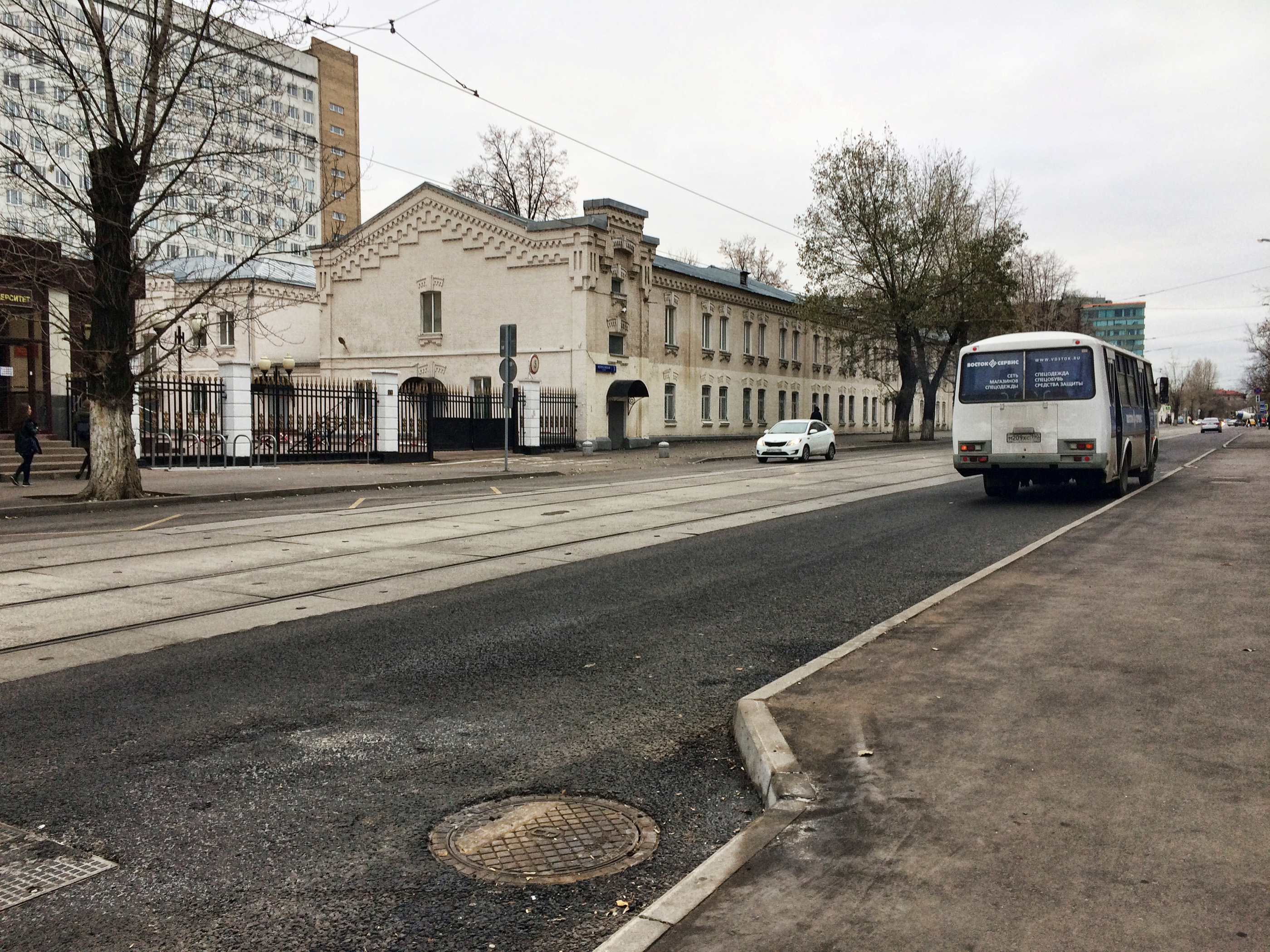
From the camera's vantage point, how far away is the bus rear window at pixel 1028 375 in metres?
16.6

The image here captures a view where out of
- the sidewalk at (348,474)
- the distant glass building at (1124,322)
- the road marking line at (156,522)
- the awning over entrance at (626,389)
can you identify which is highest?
the distant glass building at (1124,322)

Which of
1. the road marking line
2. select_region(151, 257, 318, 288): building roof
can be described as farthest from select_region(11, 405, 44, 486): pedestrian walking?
select_region(151, 257, 318, 288): building roof

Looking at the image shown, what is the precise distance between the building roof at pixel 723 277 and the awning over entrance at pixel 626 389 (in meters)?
6.39

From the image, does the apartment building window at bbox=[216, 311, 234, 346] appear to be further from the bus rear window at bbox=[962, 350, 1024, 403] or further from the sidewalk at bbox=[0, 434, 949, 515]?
the bus rear window at bbox=[962, 350, 1024, 403]

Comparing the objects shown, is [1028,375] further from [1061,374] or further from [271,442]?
[271,442]

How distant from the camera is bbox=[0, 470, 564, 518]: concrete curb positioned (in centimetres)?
1614

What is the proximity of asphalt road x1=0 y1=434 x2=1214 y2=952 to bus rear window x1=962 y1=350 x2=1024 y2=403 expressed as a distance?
9462mm

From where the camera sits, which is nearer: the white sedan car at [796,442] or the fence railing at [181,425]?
the fence railing at [181,425]

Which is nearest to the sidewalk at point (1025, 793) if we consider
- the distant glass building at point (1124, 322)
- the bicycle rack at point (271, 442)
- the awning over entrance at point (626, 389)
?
the bicycle rack at point (271, 442)

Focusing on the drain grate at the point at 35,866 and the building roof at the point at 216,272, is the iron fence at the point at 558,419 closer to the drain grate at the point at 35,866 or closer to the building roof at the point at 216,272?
the building roof at the point at 216,272

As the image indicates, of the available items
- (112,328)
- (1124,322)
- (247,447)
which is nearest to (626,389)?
(247,447)

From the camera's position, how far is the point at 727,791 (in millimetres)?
4336

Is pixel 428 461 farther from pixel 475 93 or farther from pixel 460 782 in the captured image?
pixel 460 782

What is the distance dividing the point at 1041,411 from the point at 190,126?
15.9 m
